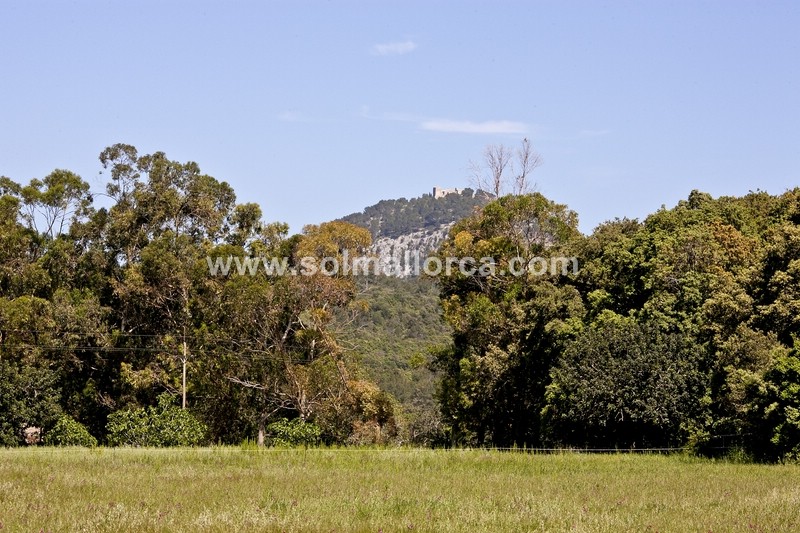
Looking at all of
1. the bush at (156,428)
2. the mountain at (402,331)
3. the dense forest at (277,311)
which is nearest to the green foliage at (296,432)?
the dense forest at (277,311)

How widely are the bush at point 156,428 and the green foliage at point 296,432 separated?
3253mm

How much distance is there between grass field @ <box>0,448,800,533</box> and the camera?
12758 mm

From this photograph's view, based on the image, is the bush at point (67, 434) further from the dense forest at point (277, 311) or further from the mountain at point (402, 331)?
the mountain at point (402, 331)

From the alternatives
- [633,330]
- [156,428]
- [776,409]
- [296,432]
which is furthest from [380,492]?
[156,428]

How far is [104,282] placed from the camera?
48531 millimetres

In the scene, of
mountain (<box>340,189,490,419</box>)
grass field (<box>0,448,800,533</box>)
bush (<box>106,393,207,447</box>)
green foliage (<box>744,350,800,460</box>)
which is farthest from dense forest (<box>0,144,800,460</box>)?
grass field (<box>0,448,800,533</box>)

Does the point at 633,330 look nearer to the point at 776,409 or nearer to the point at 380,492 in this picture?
the point at 776,409

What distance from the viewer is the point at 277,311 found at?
1812 inches

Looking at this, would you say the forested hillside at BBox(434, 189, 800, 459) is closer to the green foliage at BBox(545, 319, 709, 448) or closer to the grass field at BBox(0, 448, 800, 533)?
the green foliage at BBox(545, 319, 709, 448)

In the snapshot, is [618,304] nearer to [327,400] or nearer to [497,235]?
[497,235]

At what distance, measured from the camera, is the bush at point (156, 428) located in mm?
41531

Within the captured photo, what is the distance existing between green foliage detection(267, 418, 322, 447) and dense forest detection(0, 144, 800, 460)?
0.29 ft

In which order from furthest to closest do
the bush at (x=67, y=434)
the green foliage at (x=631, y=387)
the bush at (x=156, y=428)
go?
the bush at (x=67, y=434) < the bush at (x=156, y=428) < the green foliage at (x=631, y=387)

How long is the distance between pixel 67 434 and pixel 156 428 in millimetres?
4408
